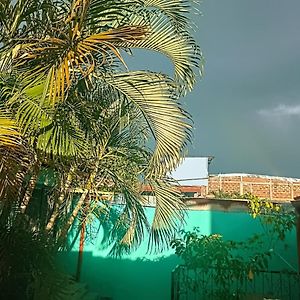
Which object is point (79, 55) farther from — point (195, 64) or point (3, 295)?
point (3, 295)

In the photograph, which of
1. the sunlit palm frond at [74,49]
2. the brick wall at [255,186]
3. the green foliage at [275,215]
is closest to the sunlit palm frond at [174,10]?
the sunlit palm frond at [74,49]

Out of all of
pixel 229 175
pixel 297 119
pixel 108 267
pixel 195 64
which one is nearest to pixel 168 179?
pixel 195 64

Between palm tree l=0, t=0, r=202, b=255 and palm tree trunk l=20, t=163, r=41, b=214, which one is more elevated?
palm tree l=0, t=0, r=202, b=255

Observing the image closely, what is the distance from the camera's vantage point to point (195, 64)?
626 cm

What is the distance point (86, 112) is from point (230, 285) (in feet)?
15.2

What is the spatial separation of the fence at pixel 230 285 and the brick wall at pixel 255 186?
23.1 feet

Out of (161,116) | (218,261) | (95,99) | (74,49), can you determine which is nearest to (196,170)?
(218,261)

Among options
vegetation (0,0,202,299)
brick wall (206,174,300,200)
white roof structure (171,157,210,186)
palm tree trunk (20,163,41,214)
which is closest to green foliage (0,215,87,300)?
vegetation (0,0,202,299)

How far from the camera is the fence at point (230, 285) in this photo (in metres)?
8.55

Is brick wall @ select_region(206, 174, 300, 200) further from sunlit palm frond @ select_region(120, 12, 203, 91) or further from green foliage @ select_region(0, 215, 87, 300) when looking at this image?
green foliage @ select_region(0, 215, 87, 300)

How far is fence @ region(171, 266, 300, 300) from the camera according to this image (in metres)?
8.55

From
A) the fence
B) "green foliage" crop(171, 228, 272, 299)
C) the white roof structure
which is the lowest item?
the fence

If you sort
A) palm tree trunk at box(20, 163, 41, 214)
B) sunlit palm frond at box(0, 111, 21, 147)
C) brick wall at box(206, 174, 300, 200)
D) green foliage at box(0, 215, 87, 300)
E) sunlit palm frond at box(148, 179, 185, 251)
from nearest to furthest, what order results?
sunlit palm frond at box(0, 111, 21, 147) < green foliage at box(0, 215, 87, 300) < palm tree trunk at box(20, 163, 41, 214) < sunlit palm frond at box(148, 179, 185, 251) < brick wall at box(206, 174, 300, 200)

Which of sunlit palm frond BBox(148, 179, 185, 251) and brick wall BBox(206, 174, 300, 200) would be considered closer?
sunlit palm frond BBox(148, 179, 185, 251)
